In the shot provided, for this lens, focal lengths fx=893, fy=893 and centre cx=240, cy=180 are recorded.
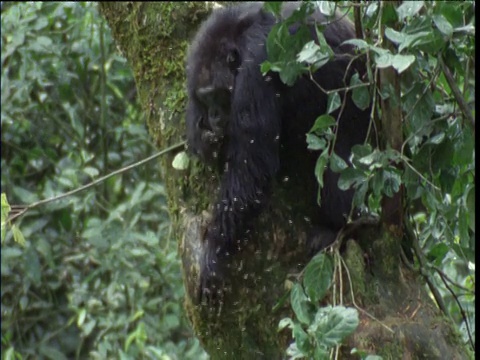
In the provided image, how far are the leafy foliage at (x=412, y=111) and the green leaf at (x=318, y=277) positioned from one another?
0.05 ft

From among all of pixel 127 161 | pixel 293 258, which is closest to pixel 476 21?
pixel 293 258

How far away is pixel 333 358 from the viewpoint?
2.59 m

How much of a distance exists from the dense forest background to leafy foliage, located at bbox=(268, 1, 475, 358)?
214 centimetres

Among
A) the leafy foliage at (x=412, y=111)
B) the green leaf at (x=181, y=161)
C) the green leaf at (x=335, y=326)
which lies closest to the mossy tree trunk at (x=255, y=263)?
the green leaf at (x=181, y=161)

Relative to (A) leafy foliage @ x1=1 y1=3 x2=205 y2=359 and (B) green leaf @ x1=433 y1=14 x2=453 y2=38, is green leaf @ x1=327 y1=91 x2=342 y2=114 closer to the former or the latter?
(B) green leaf @ x1=433 y1=14 x2=453 y2=38

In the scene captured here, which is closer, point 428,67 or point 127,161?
point 428,67

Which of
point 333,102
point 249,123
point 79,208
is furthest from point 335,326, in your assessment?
point 79,208

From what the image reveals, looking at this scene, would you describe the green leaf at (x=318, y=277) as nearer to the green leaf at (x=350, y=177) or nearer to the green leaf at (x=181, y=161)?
the green leaf at (x=350, y=177)

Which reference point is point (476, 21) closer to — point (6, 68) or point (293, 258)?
point (293, 258)

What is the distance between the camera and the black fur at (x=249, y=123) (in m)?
3.12

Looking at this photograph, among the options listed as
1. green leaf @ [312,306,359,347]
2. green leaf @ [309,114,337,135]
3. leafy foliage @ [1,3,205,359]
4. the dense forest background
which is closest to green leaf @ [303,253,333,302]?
green leaf @ [312,306,359,347]

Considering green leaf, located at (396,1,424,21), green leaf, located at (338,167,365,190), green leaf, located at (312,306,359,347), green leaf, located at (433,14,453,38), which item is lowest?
green leaf, located at (312,306,359,347)

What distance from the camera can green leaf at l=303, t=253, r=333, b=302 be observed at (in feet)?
8.30

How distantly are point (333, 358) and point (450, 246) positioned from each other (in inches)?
22.3
